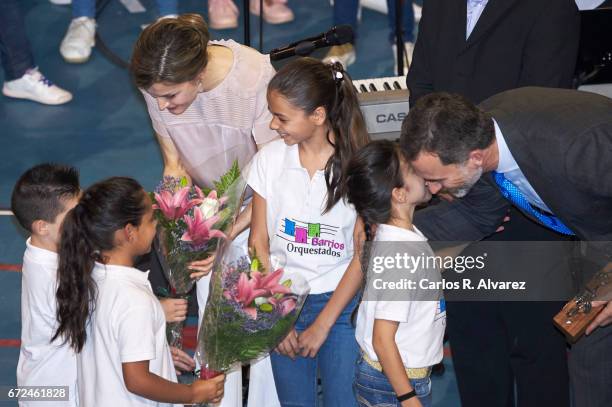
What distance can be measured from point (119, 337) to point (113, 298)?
0.13 metres

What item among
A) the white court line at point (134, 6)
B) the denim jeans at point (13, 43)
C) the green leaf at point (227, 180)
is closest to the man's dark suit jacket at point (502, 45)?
the green leaf at point (227, 180)

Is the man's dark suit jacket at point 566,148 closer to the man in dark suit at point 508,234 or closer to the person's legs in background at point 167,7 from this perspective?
the man in dark suit at point 508,234

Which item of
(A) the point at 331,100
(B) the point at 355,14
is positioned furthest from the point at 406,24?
(A) the point at 331,100

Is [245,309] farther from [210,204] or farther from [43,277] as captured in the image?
[43,277]

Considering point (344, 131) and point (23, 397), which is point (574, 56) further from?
point (23, 397)

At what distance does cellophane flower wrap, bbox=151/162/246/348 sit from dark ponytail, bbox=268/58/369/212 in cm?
34

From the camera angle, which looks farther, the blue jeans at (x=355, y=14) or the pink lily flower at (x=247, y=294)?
the blue jeans at (x=355, y=14)

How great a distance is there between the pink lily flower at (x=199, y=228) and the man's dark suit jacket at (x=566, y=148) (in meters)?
1.01

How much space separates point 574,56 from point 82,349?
2.22 meters

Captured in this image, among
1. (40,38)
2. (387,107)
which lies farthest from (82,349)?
(40,38)

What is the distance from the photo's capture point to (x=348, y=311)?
3.80 m

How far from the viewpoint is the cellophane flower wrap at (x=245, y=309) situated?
3191 mm

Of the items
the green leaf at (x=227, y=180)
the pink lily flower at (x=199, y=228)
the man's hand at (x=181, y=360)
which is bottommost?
the man's hand at (x=181, y=360)

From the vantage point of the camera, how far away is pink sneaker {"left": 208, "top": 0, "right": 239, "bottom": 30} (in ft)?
26.5
